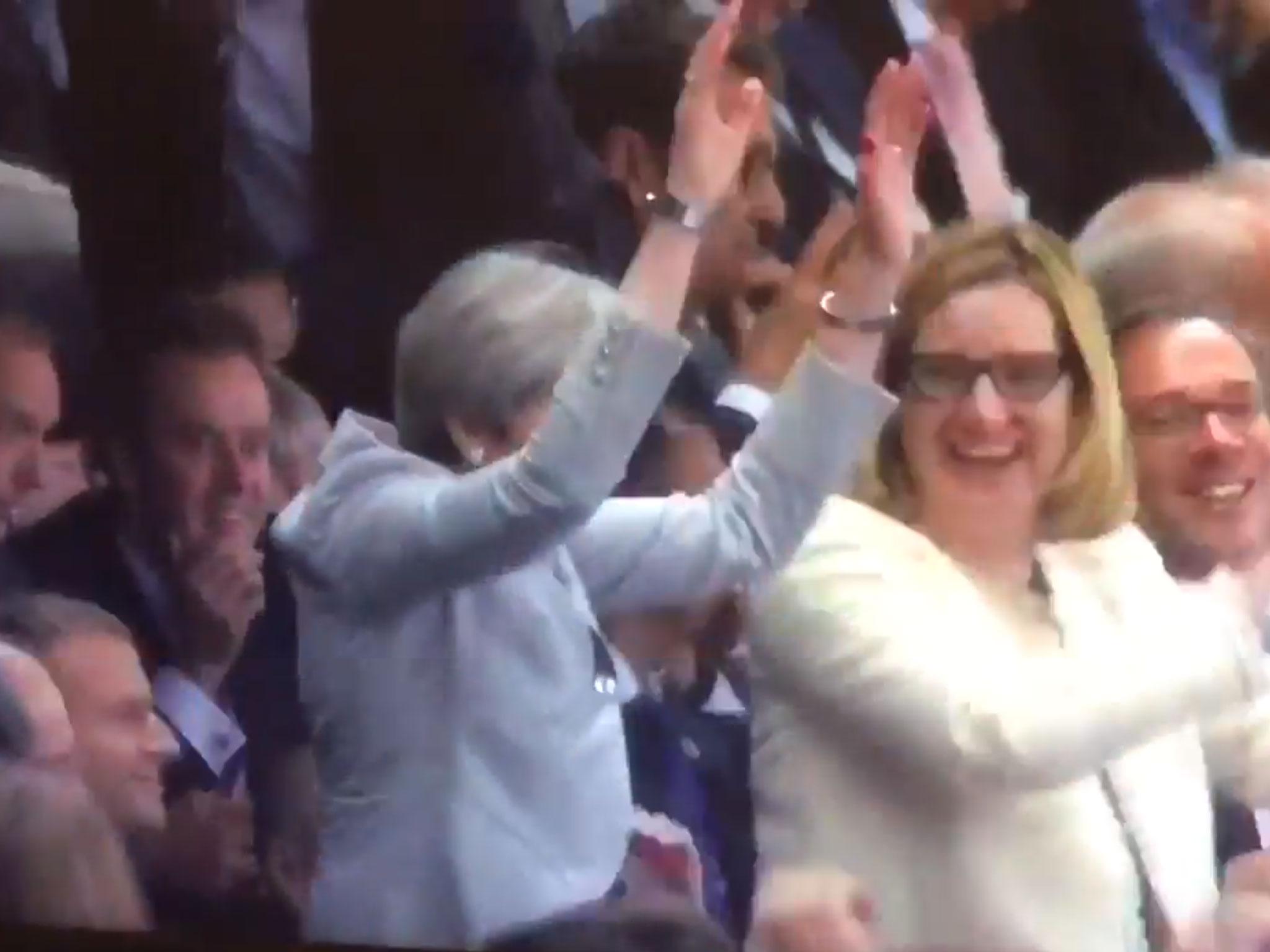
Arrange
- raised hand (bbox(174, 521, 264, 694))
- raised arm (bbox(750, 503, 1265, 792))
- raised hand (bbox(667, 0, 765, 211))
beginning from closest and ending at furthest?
raised arm (bbox(750, 503, 1265, 792))
raised hand (bbox(667, 0, 765, 211))
raised hand (bbox(174, 521, 264, 694))

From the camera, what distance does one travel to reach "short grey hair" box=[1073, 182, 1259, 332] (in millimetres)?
1268

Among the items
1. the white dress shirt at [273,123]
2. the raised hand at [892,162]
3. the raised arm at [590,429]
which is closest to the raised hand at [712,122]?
the raised arm at [590,429]

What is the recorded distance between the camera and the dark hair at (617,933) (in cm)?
134

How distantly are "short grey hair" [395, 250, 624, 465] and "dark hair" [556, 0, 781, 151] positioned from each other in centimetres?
13

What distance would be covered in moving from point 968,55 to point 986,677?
0.51 meters

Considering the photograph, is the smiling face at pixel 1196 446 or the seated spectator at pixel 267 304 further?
the seated spectator at pixel 267 304

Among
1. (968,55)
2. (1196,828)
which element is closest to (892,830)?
(1196,828)

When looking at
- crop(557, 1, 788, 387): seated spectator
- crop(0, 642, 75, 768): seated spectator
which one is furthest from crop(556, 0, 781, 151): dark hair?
crop(0, 642, 75, 768): seated spectator

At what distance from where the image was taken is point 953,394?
129 cm

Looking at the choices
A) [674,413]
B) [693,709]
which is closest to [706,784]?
[693,709]

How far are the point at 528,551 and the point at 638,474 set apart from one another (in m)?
0.11

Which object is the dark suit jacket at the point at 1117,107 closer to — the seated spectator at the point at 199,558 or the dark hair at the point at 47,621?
the seated spectator at the point at 199,558

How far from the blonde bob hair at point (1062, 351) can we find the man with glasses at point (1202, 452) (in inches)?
0.7

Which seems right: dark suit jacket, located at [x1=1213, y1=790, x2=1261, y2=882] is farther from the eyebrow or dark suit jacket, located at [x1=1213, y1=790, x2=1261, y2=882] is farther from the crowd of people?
the eyebrow
